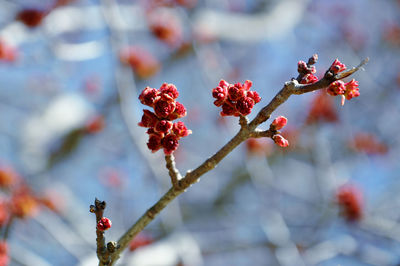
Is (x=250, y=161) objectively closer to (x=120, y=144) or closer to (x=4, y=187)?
(x=4, y=187)

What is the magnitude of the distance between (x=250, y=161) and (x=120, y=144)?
301 cm

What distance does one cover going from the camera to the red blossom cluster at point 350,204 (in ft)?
12.7

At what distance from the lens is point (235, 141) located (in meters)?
1.38

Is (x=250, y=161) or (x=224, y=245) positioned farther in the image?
(x=250, y=161)

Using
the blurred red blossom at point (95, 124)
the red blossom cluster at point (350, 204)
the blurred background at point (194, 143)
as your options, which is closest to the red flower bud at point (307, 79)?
the blurred background at point (194, 143)

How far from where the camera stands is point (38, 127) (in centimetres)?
525

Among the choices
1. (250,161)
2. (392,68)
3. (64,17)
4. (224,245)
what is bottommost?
(224,245)

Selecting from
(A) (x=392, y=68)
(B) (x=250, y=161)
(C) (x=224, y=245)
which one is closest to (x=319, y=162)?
(B) (x=250, y=161)

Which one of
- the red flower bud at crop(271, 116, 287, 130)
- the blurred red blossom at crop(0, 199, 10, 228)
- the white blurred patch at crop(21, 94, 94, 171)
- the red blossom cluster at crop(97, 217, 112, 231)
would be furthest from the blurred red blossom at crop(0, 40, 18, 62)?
the red flower bud at crop(271, 116, 287, 130)

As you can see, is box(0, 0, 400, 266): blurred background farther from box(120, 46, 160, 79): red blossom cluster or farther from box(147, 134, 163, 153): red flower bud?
box(147, 134, 163, 153): red flower bud

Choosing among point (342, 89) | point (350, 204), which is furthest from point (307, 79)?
point (350, 204)

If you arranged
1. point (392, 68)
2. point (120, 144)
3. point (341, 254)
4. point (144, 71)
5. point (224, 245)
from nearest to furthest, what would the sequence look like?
point (341, 254), point (224, 245), point (144, 71), point (120, 144), point (392, 68)

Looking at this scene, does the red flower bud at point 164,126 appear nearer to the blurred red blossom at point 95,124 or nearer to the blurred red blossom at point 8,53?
the blurred red blossom at point 8,53

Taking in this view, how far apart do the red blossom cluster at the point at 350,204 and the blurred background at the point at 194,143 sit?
15 millimetres
